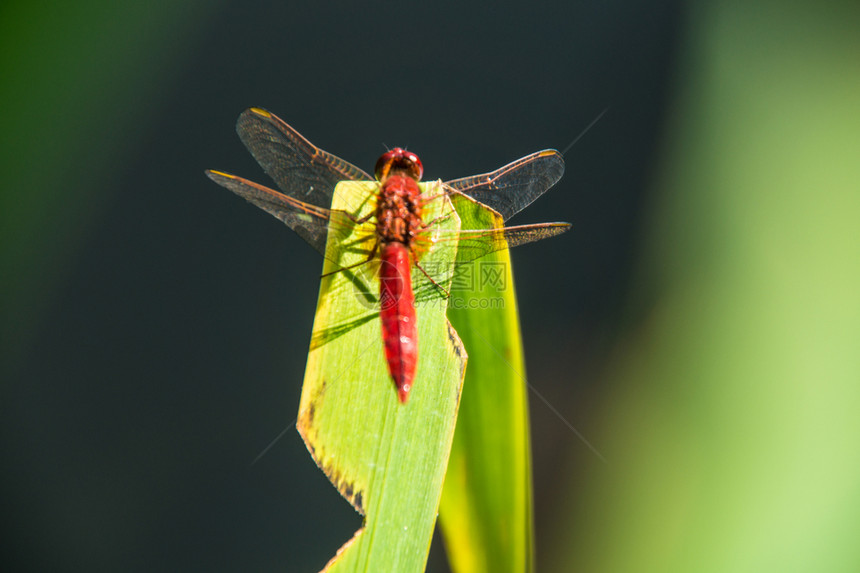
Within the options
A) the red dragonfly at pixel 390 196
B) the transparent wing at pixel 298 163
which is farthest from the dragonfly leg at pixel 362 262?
the transparent wing at pixel 298 163

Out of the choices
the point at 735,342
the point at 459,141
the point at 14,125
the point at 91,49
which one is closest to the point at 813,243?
the point at 735,342

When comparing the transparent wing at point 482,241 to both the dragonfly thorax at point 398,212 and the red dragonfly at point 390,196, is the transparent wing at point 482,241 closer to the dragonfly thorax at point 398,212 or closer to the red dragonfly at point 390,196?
the red dragonfly at point 390,196

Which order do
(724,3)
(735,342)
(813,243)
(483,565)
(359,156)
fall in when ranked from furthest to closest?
1. (359,156)
2. (724,3)
3. (735,342)
4. (813,243)
5. (483,565)

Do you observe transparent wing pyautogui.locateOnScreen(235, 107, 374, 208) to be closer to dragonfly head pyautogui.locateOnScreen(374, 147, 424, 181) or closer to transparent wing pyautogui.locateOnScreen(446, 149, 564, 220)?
dragonfly head pyautogui.locateOnScreen(374, 147, 424, 181)

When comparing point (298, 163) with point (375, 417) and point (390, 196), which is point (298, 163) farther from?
point (375, 417)

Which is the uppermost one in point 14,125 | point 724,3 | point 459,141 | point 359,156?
point 724,3

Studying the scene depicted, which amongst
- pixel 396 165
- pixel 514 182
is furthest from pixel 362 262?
pixel 514 182

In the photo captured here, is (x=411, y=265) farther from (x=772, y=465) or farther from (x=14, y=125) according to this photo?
(x=14, y=125)
